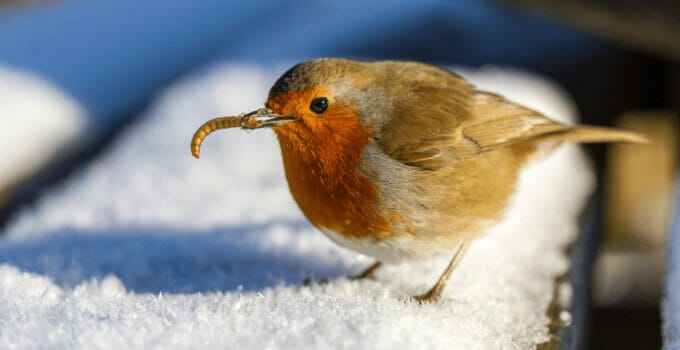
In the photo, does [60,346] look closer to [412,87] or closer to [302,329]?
[302,329]

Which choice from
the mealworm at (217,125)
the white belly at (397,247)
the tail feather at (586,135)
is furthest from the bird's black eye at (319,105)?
the tail feather at (586,135)

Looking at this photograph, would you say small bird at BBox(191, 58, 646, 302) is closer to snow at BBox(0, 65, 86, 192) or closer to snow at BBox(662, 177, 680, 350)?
snow at BBox(662, 177, 680, 350)

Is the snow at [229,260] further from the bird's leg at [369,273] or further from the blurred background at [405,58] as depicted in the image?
the blurred background at [405,58]

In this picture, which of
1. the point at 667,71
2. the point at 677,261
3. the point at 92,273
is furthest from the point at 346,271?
the point at 667,71

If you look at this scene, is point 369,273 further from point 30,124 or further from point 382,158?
point 30,124

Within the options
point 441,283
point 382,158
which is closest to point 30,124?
point 382,158

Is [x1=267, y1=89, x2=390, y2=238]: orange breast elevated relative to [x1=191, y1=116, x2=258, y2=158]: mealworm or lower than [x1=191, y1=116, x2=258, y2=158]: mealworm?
lower

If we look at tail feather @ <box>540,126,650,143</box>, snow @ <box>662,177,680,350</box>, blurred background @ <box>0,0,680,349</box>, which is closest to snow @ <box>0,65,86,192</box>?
blurred background @ <box>0,0,680,349</box>
